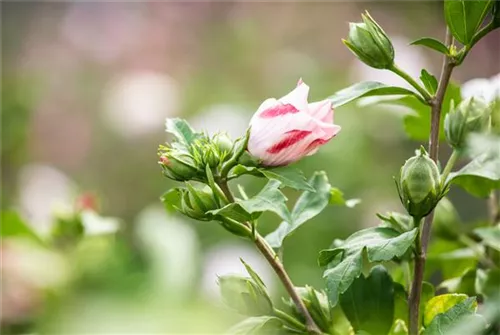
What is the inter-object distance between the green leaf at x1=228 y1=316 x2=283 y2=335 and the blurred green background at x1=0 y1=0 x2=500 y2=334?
0.29 metres

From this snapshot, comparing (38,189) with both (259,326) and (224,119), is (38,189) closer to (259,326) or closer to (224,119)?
(224,119)

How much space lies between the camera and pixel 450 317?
0.40 metres

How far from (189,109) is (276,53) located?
323 mm

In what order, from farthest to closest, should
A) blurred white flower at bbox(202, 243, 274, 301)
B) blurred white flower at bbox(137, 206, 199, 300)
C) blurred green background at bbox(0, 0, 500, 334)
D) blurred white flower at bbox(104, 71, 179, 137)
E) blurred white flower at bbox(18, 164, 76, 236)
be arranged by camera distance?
blurred white flower at bbox(104, 71, 179, 137), blurred green background at bbox(0, 0, 500, 334), blurred white flower at bbox(18, 164, 76, 236), blurred white flower at bbox(202, 243, 274, 301), blurred white flower at bbox(137, 206, 199, 300)

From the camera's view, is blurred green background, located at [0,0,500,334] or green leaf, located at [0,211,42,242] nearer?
green leaf, located at [0,211,42,242]

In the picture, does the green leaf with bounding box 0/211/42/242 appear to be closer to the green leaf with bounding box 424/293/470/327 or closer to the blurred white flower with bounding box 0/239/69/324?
the blurred white flower with bounding box 0/239/69/324

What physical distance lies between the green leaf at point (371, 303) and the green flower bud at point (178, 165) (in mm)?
102

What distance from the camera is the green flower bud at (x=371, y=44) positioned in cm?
46

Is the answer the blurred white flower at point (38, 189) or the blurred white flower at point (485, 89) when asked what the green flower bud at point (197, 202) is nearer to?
the blurred white flower at point (485, 89)

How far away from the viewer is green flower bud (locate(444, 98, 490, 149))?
449 millimetres

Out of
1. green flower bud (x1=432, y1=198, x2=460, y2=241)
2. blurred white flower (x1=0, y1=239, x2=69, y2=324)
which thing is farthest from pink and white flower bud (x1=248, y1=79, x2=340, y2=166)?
green flower bud (x1=432, y1=198, x2=460, y2=241)

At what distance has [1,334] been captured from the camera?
562 millimetres

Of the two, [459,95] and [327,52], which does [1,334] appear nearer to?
[459,95]

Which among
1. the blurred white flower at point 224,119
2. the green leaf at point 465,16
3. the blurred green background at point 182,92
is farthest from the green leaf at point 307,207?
the blurred white flower at point 224,119
